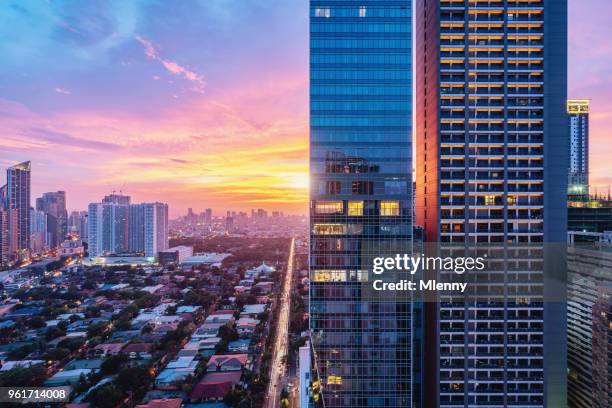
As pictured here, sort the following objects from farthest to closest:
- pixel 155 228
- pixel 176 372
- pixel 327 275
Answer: pixel 155 228 → pixel 176 372 → pixel 327 275

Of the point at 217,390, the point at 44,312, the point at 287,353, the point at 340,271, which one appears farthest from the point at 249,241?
the point at 340,271

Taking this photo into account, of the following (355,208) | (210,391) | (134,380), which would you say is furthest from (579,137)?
(134,380)

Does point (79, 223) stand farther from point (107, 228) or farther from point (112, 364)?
point (112, 364)

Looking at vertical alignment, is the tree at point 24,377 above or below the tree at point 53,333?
above

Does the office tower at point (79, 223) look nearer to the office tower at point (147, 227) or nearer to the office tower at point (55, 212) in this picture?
the office tower at point (55, 212)

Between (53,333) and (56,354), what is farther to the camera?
(53,333)

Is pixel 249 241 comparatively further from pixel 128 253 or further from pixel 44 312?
pixel 44 312

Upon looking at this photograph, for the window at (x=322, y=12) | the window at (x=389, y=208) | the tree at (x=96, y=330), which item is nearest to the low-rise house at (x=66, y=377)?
the tree at (x=96, y=330)
